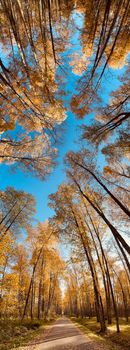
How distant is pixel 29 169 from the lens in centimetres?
728

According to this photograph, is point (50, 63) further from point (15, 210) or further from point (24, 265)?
point (24, 265)

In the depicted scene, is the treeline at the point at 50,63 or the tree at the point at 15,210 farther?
the tree at the point at 15,210

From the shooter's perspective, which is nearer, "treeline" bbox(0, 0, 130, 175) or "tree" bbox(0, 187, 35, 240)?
"treeline" bbox(0, 0, 130, 175)

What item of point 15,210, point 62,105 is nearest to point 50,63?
point 62,105

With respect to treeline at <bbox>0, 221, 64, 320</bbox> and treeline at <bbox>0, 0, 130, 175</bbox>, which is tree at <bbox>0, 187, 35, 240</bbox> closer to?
treeline at <bbox>0, 221, 64, 320</bbox>

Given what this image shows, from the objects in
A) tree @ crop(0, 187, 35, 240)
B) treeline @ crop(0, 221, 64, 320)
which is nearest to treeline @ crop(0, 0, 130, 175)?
tree @ crop(0, 187, 35, 240)

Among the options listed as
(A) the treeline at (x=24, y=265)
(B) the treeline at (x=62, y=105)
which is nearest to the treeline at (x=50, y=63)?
(B) the treeline at (x=62, y=105)

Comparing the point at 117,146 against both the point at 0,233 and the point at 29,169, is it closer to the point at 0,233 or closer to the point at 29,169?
the point at 29,169

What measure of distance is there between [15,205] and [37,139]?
706cm

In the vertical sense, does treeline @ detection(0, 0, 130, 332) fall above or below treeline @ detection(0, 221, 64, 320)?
above

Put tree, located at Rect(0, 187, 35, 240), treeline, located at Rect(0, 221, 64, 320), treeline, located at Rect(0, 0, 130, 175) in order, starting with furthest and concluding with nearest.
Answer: tree, located at Rect(0, 187, 35, 240) < treeline, located at Rect(0, 221, 64, 320) < treeline, located at Rect(0, 0, 130, 175)

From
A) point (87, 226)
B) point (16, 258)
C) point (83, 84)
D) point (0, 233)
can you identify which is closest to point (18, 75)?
point (83, 84)

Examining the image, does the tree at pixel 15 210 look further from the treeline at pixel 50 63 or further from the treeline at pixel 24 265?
the treeline at pixel 50 63

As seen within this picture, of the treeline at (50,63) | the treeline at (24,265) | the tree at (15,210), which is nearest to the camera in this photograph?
the treeline at (50,63)
